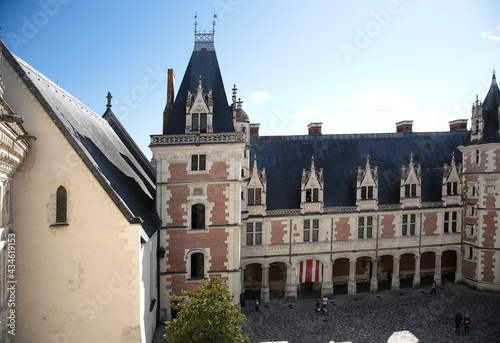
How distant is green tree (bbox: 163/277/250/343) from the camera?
12.7 meters

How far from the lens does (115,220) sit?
13109 mm

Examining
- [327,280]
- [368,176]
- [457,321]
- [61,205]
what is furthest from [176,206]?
[457,321]

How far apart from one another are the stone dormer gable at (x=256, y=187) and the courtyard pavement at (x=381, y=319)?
7798 millimetres

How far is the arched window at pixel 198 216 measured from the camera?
802 inches

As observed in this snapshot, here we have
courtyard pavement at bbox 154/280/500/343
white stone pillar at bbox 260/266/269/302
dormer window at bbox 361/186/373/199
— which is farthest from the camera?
dormer window at bbox 361/186/373/199

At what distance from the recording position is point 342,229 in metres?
26.8

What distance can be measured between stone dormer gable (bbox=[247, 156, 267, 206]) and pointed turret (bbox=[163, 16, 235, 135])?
5.54 metres

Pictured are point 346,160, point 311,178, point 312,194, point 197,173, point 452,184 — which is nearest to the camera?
point 197,173

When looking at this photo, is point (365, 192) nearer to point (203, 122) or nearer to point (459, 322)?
point (459, 322)

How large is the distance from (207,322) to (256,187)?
13.7 metres

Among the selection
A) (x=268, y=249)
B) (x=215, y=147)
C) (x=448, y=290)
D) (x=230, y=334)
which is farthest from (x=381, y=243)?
(x=230, y=334)

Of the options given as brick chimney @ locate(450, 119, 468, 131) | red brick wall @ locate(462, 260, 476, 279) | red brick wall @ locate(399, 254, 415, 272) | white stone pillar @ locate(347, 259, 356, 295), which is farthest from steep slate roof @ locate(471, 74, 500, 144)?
white stone pillar @ locate(347, 259, 356, 295)

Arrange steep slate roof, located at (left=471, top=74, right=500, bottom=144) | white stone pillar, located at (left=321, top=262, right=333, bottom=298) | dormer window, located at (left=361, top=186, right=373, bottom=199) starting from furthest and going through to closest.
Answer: dormer window, located at (left=361, top=186, right=373, bottom=199), steep slate roof, located at (left=471, top=74, right=500, bottom=144), white stone pillar, located at (left=321, top=262, right=333, bottom=298)

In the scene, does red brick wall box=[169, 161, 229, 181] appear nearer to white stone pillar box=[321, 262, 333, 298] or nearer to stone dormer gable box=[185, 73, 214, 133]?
stone dormer gable box=[185, 73, 214, 133]
